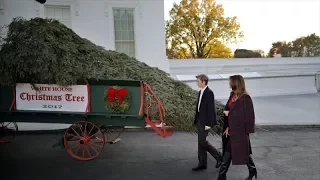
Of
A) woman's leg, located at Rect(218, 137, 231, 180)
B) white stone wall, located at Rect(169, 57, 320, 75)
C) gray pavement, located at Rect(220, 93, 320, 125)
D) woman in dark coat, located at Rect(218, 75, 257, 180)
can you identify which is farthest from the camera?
white stone wall, located at Rect(169, 57, 320, 75)

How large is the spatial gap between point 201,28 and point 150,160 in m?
33.0

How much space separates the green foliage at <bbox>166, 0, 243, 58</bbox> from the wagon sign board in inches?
1279

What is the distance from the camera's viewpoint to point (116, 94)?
5879 millimetres

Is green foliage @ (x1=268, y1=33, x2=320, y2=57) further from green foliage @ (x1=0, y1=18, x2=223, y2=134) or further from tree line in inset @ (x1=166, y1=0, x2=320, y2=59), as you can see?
green foliage @ (x1=0, y1=18, x2=223, y2=134)

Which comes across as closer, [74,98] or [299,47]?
[74,98]

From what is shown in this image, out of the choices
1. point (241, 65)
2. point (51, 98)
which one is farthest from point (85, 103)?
point (241, 65)

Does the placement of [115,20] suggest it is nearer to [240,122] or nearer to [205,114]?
[205,114]

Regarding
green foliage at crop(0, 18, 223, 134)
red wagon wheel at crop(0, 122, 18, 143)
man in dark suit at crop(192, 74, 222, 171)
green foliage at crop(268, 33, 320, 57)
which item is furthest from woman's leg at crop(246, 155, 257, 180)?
green foliage at crop(268, 33, 320, 57)

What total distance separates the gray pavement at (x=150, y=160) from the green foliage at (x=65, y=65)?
0.98 metres

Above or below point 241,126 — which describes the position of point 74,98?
above

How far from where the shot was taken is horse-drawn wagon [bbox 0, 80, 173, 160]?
600 cm

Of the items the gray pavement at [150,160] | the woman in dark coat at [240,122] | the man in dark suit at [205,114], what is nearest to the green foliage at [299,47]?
the gray pavement at [150,160]

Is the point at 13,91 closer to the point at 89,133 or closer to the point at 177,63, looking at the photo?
the point at 89,133

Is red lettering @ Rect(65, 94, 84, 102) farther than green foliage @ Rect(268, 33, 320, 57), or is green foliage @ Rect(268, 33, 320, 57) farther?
green foliage @ Rect(268, 33, 320, 57)
